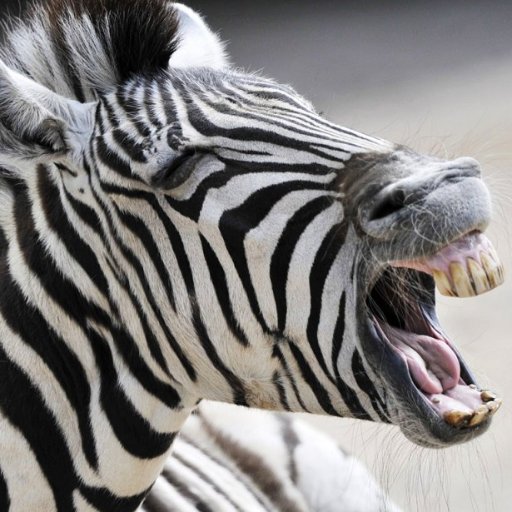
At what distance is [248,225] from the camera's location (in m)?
2.31

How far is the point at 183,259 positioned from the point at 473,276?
653 mm

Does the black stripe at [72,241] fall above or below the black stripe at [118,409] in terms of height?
above

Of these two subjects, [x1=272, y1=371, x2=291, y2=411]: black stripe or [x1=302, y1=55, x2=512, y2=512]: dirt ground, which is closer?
[x1=272, y1=371, x2=291, y2=411]: black stripe

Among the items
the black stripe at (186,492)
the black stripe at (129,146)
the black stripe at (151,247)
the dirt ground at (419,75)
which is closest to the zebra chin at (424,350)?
the black stripe at (151,247)

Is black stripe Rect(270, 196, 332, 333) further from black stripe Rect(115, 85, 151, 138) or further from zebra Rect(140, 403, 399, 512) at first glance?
zebra Rect(140, 403, 399, 512)

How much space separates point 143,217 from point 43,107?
0.33 meters

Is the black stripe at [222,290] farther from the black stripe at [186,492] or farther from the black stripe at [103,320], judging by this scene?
the black stripe at [186,492]

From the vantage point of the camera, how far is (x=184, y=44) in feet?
9.61

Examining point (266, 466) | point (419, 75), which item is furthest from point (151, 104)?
point (419, 75)

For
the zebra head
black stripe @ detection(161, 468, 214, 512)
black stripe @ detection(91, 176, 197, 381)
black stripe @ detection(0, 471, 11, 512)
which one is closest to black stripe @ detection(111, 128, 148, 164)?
the zebra head

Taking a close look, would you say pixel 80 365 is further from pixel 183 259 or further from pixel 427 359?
pixel 427 359

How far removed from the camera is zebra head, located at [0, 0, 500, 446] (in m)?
2.18

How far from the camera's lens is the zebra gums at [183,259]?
2.22 metres

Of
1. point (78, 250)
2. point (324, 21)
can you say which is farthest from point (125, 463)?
point (324, 21)
